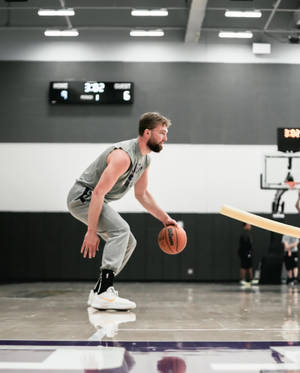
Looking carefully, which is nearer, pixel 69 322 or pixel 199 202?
pixel 69 322

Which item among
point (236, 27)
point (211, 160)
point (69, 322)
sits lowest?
point (69, 322)

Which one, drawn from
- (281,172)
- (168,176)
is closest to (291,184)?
(281,172)

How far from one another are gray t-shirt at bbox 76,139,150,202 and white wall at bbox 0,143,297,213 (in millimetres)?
8850

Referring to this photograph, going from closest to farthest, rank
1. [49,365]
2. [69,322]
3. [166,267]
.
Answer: [49,365]
[69,322]
[166,267]

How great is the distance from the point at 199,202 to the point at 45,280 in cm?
434

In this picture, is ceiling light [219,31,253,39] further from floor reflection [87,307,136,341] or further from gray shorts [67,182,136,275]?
floor reflection [87,307,136,341]

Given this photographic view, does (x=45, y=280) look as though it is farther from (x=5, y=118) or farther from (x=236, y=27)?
(x=236, y=27)

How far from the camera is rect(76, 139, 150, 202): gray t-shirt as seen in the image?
183 inches

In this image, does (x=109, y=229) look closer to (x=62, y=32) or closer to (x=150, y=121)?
(x=150, y=121)

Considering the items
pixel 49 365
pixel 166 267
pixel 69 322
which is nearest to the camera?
pixel 49 365

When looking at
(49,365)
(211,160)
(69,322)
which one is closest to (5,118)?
(211,160)

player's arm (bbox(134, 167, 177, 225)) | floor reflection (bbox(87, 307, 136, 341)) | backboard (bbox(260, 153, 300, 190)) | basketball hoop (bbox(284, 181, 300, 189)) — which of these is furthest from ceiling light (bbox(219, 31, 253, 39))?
floor reflection (bbox(87, 307, 136, 341))

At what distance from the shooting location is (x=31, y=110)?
46.2 ft

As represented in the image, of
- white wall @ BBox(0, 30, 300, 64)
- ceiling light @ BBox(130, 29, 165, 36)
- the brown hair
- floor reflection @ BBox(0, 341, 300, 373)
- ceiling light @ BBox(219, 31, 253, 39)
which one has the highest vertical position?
ceiling light @ BBox(130, 29, 165, 36)
